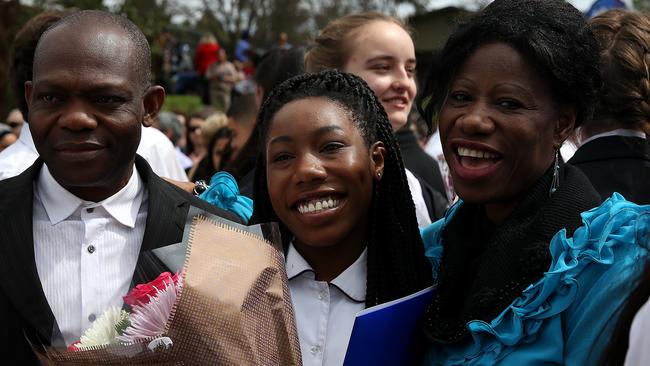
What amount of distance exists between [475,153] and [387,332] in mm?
574

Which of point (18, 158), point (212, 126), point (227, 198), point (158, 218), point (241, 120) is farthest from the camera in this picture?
point (212, 126)

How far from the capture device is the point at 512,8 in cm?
238

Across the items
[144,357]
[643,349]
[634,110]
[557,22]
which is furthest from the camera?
[634,110]

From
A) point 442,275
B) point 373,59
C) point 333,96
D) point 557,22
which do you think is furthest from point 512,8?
point 373,59

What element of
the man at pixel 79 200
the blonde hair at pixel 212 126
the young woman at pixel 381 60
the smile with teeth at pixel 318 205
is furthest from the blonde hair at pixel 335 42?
the blonde hair at pixel 212 126

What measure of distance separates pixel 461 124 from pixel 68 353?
1.24m

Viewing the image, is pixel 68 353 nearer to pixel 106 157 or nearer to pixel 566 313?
pixel 106 157

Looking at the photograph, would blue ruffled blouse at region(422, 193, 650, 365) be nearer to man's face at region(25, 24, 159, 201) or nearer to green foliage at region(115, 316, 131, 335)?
green foliage at region(115, 316, 131, 335)

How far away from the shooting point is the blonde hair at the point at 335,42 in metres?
4.22

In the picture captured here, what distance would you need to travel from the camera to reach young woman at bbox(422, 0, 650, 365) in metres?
2.07

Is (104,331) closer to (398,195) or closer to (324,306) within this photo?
(324,306)

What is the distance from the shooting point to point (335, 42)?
167 inches

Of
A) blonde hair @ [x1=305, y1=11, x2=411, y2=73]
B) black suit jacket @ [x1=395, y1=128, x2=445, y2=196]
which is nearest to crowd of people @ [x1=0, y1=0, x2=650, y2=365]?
blonde hair @ [x1=305, y1=11, x2=411, y2=73]

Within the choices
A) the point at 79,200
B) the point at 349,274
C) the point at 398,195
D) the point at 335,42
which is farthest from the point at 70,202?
the point at 335,42
